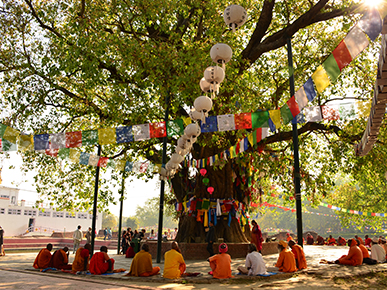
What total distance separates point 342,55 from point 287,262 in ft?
17.5

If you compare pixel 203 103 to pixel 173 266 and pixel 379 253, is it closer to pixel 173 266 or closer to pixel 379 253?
pixel 173 266

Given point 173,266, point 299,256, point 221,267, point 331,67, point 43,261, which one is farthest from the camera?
point 43,261

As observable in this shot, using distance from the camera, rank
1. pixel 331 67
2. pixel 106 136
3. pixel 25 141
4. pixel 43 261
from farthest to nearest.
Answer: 1. pixel 25 141
2. pixel 106 136
3. pixel 43 261
4. pixel 331 67

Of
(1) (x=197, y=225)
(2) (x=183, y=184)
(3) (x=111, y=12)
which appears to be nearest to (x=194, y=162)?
(2) (x=183, y=184)

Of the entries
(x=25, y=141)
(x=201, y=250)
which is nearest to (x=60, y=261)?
(x=25, y=141)

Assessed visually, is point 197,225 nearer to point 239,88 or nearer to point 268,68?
point 239,88

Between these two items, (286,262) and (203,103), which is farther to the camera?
(286,262)

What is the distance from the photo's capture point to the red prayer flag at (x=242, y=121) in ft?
35.0

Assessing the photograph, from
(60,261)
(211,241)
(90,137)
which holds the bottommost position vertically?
(60,261)

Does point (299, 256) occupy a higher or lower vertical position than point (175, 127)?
lower

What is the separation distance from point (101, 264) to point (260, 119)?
6296mm

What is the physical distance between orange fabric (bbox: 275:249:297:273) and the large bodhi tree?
169 inches

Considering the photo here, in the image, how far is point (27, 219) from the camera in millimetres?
50062

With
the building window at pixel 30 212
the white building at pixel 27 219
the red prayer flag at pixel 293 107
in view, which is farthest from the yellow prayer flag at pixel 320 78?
the building window at pixel 30 212
